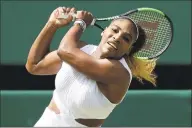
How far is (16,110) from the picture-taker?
4.87m

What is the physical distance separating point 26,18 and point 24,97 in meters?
0.66

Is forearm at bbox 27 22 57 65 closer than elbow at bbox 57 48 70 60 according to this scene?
No

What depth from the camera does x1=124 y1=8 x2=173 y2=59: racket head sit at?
2900 millimetres

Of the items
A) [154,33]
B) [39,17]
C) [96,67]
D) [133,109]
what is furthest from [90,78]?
[39,17]

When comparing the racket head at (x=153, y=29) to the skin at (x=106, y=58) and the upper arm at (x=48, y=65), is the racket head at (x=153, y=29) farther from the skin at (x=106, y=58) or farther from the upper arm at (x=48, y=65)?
the upper arm at (x=48, y=65)

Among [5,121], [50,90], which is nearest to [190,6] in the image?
[50,90]

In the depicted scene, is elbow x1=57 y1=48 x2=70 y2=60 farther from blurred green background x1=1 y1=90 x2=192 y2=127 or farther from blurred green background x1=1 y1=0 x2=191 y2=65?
blurred green background x1=1 y1=0 x2=191 y2=65

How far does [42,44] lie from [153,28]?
0.66 m

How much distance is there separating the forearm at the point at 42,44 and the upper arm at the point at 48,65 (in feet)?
0.06

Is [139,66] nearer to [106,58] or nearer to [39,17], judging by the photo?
[106,58]

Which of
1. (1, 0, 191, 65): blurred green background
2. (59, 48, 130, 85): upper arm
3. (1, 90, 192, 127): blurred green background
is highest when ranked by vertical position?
(59, 48, 130, 85): upper arm

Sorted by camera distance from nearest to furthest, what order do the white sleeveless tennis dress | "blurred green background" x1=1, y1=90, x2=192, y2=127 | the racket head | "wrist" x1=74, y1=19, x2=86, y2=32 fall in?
1. the white sleeveless tennis dress
2. "wrist" x1=74, y1=19, x2=86, y2=32
3. the racket head
4. "blurred green background" x1=1, y1=90, x2=192, y2=127

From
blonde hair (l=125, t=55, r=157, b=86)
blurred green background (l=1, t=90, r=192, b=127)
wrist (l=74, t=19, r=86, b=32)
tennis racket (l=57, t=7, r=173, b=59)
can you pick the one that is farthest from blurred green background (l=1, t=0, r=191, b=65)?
wrist (l=74, t=19, r=86, b=32)

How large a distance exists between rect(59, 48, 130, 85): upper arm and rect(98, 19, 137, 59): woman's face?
4 cm
